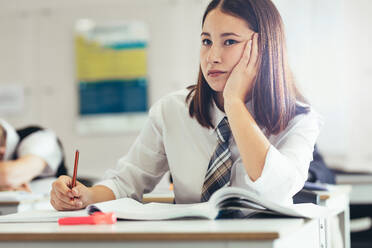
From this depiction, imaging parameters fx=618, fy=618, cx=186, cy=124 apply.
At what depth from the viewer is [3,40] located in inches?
186

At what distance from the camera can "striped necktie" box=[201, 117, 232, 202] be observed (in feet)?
4.72

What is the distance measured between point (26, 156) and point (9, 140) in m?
0.12

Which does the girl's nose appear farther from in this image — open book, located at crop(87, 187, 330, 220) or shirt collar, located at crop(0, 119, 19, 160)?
shirt collar, located at crop(0, 119, 19, 160)

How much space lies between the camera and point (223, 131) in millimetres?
1464

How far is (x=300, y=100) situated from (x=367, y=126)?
2.78m

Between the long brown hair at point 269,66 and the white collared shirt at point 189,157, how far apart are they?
0.11 feet

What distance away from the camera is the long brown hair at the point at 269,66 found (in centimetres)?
145

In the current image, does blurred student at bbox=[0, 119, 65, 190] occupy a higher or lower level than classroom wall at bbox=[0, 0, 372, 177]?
lower

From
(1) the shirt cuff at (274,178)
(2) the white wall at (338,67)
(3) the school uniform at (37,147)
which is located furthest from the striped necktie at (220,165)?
(2) the white wall at (338,67)

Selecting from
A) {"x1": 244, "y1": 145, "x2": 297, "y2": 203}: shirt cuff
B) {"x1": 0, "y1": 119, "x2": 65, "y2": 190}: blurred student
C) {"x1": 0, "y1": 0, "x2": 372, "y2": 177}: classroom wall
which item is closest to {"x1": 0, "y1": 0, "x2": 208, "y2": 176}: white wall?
{"x1": 0, "y1": 0, "x2": 372, "y2": 177}: classroom wall

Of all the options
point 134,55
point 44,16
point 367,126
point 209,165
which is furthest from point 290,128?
point 44,16

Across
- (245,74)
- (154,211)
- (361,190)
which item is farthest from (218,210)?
(361,190)

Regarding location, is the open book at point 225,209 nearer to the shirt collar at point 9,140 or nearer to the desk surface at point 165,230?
the desk surface at point 165,230

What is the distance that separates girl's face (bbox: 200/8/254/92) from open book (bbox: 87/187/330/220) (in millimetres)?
334
